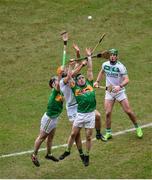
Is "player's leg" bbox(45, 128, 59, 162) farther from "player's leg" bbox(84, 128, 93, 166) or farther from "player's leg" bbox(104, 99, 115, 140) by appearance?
"player's leg" bbox(104, 99, 115, 140)

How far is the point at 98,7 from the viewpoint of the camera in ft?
109

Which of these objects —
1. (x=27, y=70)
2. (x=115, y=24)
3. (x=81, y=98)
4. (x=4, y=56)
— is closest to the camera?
(x=81, y=98)

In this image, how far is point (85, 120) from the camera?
16.6 m

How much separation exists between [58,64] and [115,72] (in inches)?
329

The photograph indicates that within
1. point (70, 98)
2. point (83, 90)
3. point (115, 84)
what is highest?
point (83, 90)

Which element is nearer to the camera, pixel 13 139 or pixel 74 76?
pixel 74 76

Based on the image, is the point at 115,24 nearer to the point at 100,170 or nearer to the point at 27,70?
the point at 27,70

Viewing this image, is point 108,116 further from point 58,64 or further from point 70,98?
point 58,64

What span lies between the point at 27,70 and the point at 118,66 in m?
8.40

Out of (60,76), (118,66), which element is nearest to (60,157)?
(60,76)

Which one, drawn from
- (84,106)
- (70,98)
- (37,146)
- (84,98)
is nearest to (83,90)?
(84,98)

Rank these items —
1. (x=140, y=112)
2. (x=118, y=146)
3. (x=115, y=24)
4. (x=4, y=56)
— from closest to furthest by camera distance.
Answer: (x=118, y=146), (x=140, y=112), (x=4, y=56), (x=115, y=24)

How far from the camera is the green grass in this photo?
17453 mm

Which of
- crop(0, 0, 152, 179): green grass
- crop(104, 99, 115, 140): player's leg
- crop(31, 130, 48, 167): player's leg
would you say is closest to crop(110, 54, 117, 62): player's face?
crop(104, 99, 115, 140): player's leg
